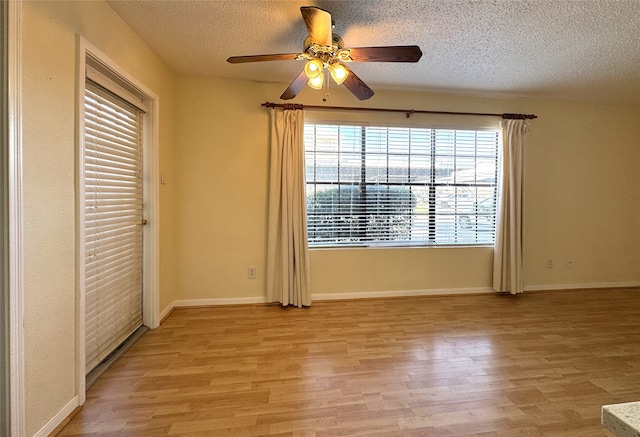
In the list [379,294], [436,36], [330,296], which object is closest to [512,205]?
[379,294]

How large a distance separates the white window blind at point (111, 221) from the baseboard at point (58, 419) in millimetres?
343

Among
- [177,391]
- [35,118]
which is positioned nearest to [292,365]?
[177,391]

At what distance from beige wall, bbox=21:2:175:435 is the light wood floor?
0.32 meters

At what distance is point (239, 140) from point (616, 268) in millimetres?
5326

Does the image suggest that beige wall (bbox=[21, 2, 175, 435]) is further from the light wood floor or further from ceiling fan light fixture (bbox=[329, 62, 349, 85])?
ceiling fan light fixture (bbox=[329, 62, 349, 85])

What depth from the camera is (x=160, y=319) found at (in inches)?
104

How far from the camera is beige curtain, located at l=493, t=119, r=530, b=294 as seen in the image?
3342 mm

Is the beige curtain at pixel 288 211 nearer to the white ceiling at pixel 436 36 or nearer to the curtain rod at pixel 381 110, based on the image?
the curtain rod at pixel 381 110

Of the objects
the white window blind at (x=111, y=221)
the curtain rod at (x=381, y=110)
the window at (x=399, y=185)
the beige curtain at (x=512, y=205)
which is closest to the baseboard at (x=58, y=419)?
the white window blind at (x=111, y=221)

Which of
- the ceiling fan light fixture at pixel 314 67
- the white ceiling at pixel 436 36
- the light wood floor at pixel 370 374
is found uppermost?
the white ceiling at pixel 436 36

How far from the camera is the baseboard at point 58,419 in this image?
4.38 ft

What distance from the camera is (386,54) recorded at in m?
1.73

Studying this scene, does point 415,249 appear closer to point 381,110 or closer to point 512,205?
point 512,205

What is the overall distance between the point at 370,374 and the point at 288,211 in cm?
177
